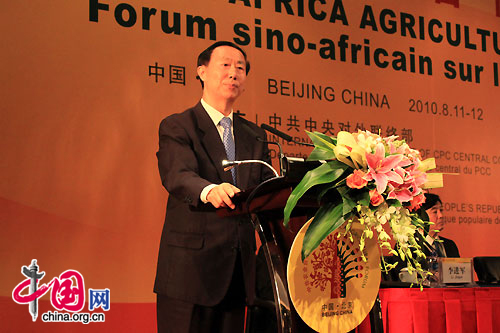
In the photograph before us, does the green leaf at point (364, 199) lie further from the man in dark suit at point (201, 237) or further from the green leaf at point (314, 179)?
the man in dark suit at point (201, 237)

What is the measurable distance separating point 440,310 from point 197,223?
108cm

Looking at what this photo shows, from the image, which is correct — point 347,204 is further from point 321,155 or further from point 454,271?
point 454,271

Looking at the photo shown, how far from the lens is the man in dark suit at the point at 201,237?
187 cm

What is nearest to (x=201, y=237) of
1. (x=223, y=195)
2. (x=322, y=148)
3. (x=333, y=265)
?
(x=223, y=195)

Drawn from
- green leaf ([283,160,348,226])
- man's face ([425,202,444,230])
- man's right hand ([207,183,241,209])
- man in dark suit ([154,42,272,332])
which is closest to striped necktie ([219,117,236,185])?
man in dark suit ([154,42,272,332])

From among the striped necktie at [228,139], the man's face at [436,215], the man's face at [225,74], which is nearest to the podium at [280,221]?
the striped necktie at [228,139]

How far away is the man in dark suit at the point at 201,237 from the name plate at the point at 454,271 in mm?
893

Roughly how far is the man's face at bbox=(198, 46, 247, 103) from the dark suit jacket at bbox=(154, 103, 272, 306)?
0.20 m

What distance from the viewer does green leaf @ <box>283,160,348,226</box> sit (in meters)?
1.27

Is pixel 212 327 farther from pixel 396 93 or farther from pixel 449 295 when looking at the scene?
pixel 396 93

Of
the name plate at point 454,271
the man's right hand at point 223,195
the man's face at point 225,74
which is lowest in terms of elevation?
the name plate at point 454,271

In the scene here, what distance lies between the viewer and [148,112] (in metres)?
3.48

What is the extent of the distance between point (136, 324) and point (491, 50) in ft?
12.5

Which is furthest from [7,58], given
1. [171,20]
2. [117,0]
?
[171,20]
